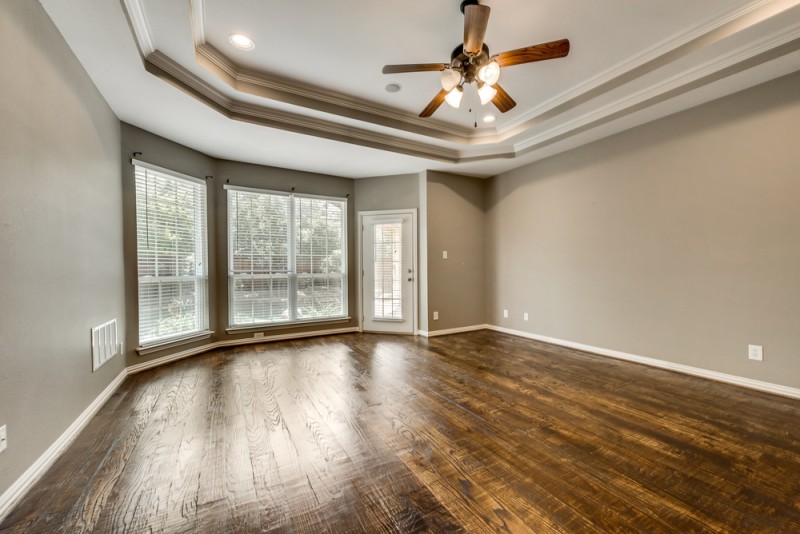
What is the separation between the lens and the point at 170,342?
3.78 m

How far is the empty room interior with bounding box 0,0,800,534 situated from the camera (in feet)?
5.31

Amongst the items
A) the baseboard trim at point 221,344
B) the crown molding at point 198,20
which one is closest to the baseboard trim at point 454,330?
the baseboard trim at point 221,344

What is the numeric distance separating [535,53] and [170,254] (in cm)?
417

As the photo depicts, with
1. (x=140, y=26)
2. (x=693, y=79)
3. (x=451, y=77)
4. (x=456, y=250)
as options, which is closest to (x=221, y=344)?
(x=140, y=26)

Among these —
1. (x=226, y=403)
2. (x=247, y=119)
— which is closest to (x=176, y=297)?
Result: (x=226, y=403)

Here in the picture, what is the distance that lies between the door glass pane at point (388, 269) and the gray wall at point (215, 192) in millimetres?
431

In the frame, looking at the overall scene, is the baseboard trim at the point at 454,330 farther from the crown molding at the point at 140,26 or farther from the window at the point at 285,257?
the crown molding at the point at 140,26

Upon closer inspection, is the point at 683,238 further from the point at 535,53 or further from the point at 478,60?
the point at 478,60

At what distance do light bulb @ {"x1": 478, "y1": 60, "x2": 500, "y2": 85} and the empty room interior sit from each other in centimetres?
1

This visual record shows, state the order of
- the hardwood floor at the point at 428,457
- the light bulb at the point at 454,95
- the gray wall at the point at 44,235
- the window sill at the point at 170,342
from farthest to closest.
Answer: the window sill at the point at 170,342
the light bulb at the point at 454,95
the gray wall at the point at 44,235
the hardwood floor at the point at 428,457

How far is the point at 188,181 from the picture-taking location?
4023 millimetres

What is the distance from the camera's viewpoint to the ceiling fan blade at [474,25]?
6.22 ft

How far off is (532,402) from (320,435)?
5.56 feet

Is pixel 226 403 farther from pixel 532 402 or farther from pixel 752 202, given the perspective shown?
pixel 752 202
